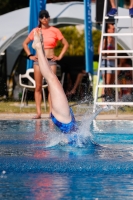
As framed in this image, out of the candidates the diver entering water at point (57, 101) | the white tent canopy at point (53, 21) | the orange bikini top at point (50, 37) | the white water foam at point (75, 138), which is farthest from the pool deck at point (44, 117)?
the diver entering water at point (57, 101)

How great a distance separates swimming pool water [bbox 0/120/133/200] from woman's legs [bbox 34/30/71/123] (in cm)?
34

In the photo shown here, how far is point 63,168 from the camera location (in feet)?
19.0

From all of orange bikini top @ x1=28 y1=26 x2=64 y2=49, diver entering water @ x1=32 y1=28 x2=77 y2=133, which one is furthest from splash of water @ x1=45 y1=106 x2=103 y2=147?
orange bikini top @ x1=28 y1=26 x2=64 y2=49

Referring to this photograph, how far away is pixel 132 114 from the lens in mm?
12141

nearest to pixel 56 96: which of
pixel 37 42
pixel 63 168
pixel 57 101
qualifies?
pixel 57 101

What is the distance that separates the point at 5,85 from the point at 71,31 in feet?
35.7

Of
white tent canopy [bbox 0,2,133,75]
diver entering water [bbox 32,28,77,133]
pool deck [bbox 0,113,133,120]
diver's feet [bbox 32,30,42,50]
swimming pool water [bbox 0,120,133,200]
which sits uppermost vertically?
white tent canopy [bbox 0,2,133,75]

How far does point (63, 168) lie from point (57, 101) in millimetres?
1239

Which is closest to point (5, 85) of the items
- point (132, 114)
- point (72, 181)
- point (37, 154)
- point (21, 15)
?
point (21, 15)

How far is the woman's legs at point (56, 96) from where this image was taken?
6.91 metres

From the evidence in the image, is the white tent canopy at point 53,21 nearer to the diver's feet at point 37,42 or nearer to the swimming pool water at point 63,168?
the swimming pool water at point 63,168

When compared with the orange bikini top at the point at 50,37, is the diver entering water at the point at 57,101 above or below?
below

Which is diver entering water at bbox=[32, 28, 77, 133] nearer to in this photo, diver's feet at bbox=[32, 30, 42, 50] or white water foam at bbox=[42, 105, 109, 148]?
diver's feet at bbox=[32, 30, 42, 50]

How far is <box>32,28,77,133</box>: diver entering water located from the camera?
6.92 metres
